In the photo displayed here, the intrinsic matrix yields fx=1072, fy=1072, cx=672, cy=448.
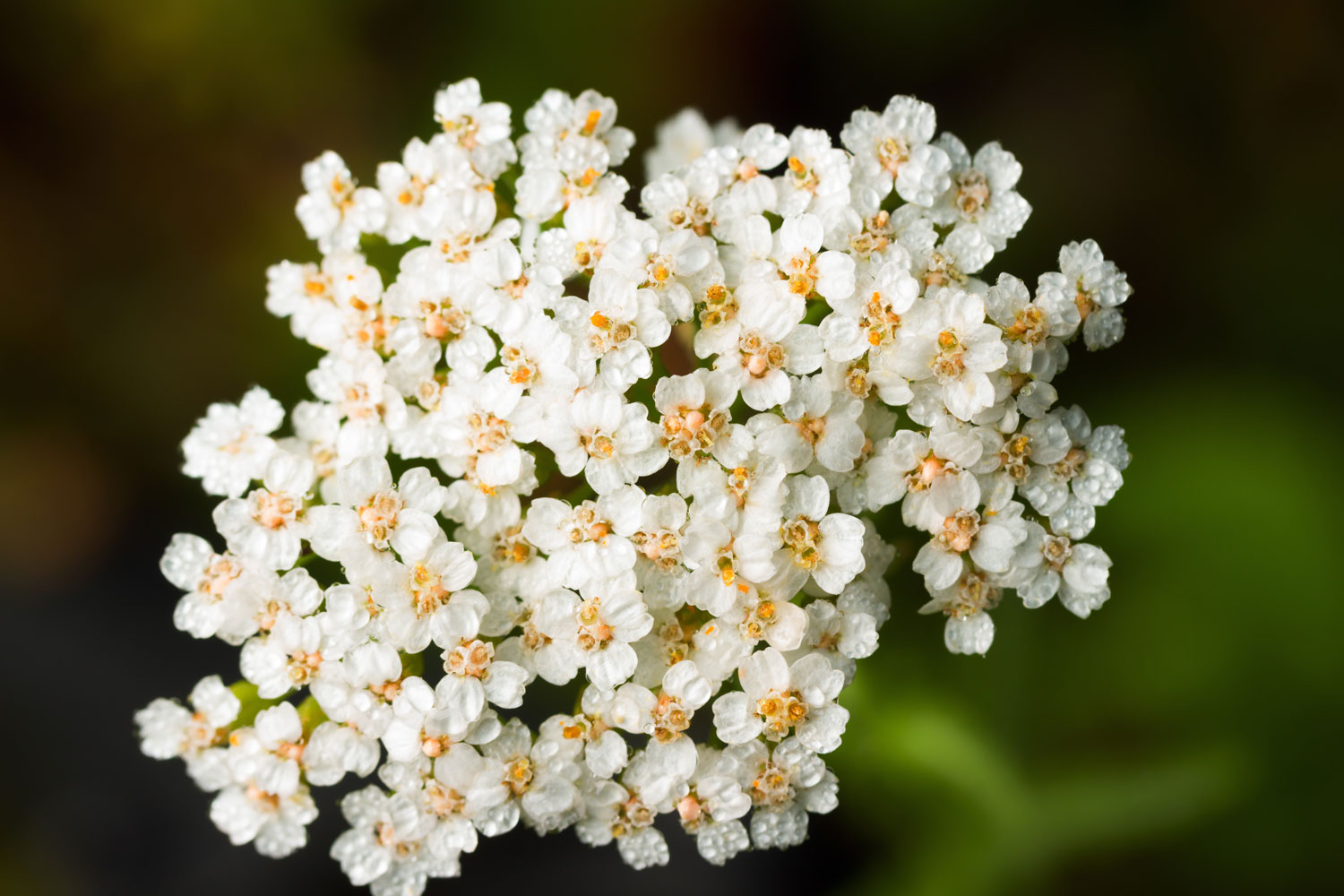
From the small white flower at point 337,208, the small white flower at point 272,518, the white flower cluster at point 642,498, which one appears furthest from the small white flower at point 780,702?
the small white flower at point 337,208

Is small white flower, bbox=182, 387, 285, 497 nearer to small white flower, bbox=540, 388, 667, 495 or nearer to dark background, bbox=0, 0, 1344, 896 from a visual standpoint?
small white flower, bbox=540, 388, 667, 495

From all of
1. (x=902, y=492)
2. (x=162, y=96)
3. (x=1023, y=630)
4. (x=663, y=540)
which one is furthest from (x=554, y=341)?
(x=162, y=96)

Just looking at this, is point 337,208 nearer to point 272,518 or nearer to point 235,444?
point 235,444

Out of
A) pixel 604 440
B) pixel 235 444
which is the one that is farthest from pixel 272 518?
pixel 604 440

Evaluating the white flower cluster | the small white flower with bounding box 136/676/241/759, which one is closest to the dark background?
the white flower cluster

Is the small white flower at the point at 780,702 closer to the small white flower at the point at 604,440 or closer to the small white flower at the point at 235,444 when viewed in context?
the small white flower at the point at 604,440

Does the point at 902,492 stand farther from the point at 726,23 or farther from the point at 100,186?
the point at 100,186
